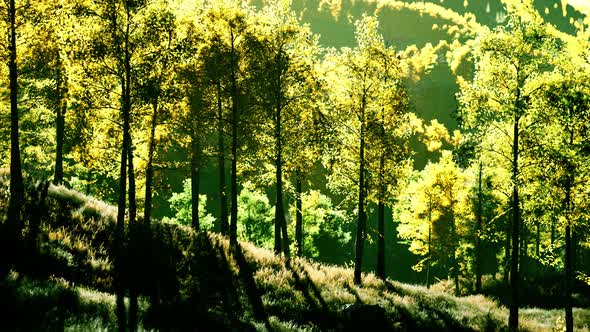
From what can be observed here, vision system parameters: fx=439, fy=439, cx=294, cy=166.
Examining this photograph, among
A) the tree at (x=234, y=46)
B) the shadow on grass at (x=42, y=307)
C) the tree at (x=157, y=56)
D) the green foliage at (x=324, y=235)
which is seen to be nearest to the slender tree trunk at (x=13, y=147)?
the tree at (x=157, y=56)

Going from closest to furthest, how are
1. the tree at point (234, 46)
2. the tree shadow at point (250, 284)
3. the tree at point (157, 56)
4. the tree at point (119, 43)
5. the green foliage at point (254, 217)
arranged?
1. the tree shadow at point (250, 284)
2. the tree at point (119, 43)
3. the tree at point (157, 56)
4. the tree at point (234, 46)
5. the green foliage at point (254, 217)

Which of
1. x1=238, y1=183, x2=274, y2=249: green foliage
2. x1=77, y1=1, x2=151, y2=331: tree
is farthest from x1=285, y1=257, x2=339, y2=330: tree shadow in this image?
x1=238, y1=183, x2=274, y2=249: green foliage

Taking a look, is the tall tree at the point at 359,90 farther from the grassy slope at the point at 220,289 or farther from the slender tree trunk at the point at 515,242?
the slender tree trunk at the point at 515,242

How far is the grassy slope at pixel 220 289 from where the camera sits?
923cm

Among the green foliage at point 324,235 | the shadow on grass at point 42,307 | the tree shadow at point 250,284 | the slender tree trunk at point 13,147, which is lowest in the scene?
the green foliage at point 324,235

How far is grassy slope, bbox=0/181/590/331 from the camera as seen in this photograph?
923cm

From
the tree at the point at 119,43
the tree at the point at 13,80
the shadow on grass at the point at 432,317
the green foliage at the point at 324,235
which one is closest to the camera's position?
the tree at the point at 13,80

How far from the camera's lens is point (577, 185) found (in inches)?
613

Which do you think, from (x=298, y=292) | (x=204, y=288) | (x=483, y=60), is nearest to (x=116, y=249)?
(x=204, y=288)

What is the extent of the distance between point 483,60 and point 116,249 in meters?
15.9

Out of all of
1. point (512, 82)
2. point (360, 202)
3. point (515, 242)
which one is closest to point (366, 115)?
point (360, 202)

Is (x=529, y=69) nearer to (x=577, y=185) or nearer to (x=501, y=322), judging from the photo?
(x=577, y=185)

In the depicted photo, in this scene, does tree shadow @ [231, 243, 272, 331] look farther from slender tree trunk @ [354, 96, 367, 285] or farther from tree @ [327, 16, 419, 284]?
tree @ [327, 16, 419, 284]

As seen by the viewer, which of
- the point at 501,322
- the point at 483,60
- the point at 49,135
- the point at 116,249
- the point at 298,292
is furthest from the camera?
the point at 49,135
